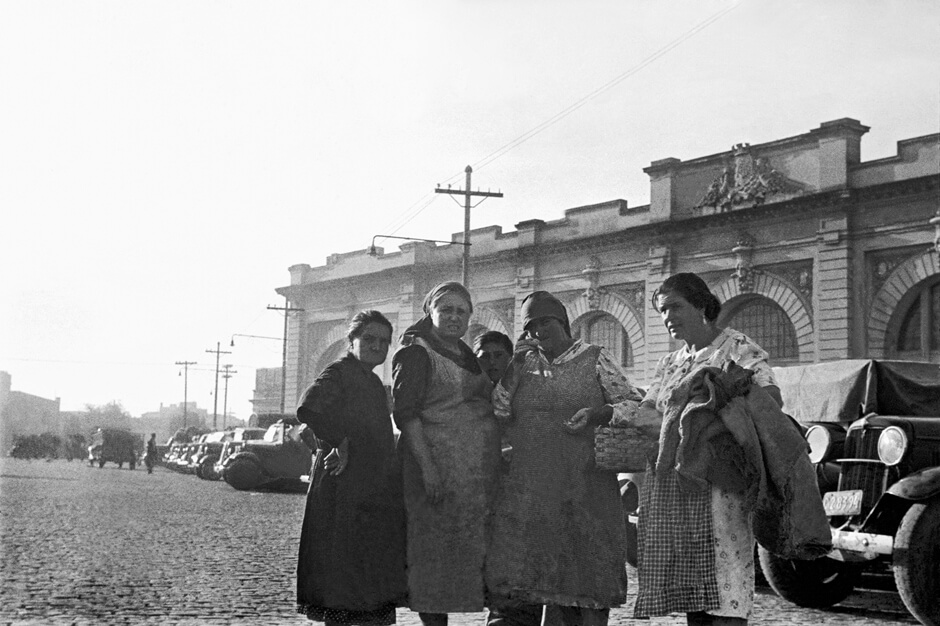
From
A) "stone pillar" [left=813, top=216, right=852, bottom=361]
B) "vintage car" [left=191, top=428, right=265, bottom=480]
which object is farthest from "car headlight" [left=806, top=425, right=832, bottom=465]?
"vintage car" [left=191, top=428, right=265, bottom=480]

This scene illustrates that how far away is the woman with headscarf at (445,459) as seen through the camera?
4.79 m

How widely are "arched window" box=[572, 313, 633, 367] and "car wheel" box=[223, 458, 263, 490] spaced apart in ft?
43.6

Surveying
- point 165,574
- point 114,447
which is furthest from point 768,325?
point 114,447

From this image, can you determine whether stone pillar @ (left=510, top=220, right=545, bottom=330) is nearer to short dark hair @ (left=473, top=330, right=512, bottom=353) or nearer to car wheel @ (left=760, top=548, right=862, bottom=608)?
car wheel @ (left=760, top=548, right=862, bottom=608)

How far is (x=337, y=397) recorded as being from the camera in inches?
196

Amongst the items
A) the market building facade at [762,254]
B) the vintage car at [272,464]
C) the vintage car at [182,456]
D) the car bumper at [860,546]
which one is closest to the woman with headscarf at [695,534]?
the car bumper at [860,546]

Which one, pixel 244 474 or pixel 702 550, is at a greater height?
pixel 702 550

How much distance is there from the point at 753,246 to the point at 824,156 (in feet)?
10.9

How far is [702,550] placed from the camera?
4211mm

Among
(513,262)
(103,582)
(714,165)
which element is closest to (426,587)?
(103,582)

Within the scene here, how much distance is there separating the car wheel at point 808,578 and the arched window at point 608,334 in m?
26.9

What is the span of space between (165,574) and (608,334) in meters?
28.2

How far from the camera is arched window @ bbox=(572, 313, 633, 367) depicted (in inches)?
1398

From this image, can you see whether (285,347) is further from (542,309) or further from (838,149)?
(542,309)
